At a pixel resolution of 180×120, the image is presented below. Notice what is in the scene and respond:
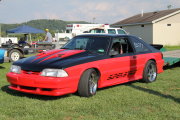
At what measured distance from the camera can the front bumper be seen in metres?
5.16

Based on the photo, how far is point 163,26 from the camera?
2883 cm

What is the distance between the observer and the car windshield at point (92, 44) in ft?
20.7

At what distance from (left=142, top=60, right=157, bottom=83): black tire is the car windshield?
5.21 ft

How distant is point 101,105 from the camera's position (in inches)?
200

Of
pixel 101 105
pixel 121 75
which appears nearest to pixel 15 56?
pixel 121 75

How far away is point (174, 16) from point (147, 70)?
24.0 metres

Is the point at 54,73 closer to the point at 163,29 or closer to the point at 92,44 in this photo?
the point at 92,44

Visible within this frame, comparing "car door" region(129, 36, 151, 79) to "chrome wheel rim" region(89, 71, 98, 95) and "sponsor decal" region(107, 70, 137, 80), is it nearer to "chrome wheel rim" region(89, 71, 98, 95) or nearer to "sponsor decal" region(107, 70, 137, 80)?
"sponsor decal" region(107, 70, 137, 80)

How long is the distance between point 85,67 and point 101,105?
0.90 meters

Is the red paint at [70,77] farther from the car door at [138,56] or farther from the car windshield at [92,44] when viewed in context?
the car windshield at [92,44]

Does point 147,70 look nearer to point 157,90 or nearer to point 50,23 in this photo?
point 157,90

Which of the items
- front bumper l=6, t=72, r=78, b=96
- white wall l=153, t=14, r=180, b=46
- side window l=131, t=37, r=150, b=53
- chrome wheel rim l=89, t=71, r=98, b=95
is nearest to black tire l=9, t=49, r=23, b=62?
side window l=131, t=37, r=150, b=53

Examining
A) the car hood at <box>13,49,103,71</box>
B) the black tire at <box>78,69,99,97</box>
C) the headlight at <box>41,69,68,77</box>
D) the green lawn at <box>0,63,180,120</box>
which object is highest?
the car hood at <box>13,49,103,71</box>

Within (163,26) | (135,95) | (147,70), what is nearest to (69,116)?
(135,95)
